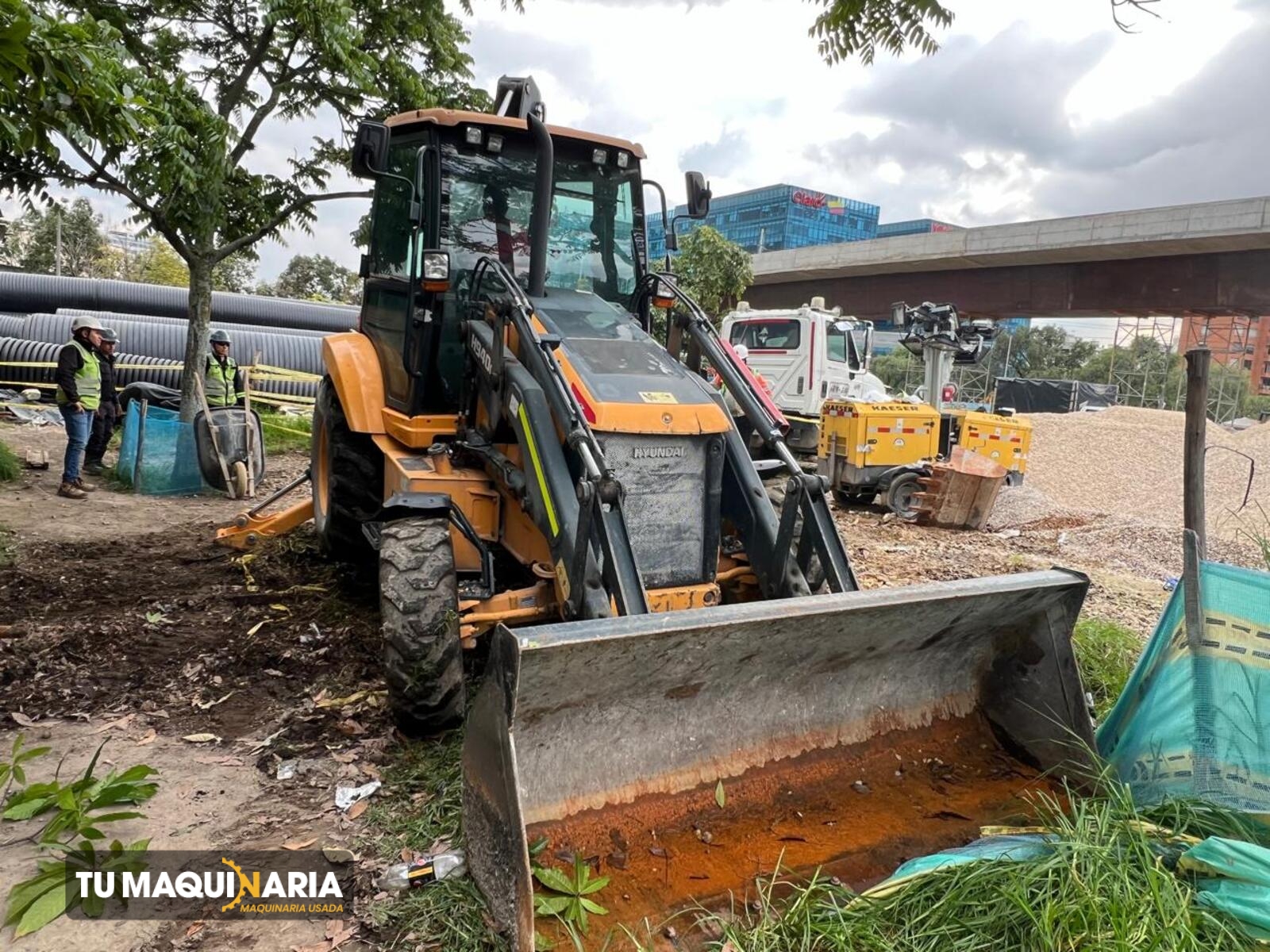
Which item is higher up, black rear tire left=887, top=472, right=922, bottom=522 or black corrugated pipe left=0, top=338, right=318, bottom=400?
black corrugated pipe left=0, top=338, right=318, bottom=400

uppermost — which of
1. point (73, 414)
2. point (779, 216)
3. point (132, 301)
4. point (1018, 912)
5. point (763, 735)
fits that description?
point (779, 216)

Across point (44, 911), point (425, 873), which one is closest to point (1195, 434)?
point (425, 873)

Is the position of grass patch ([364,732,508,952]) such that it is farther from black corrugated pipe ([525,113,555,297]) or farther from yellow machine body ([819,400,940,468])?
yellow machine body ([819,400,940,468])

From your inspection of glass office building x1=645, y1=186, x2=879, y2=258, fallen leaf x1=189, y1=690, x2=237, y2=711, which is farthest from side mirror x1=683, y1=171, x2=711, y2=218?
glass office building x1=645, y1=186, x2=879, y2=258

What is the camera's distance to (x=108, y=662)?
4.55 metres

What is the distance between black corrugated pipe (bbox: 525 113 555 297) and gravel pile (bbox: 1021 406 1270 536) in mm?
7870

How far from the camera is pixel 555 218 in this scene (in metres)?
4.83

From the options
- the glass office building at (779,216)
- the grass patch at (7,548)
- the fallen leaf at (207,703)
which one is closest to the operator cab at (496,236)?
the fallen leaf at (207,703)

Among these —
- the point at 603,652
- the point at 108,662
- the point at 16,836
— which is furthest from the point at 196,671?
the point at 603,652

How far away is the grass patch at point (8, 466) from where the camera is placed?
29.5ft

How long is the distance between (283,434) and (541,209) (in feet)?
32.5

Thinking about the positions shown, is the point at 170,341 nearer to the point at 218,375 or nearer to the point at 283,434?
the point at 283,434

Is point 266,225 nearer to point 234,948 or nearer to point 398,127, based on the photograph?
point 398,127

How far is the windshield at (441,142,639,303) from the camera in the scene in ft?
15.2
